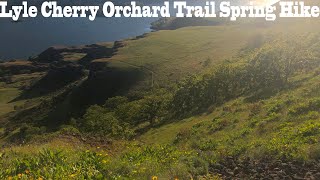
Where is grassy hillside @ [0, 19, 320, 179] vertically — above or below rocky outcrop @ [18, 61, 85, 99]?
above

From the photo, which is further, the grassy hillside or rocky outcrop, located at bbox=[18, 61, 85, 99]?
rocky outcrop, located at bbox=[18, 61, 85, 99]

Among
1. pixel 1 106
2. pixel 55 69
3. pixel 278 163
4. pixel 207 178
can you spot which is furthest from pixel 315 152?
pixel 55 69

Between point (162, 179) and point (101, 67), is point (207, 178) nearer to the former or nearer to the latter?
point (162, 179)

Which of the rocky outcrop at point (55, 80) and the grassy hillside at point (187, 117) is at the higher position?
the grassy hillside at point (187, 117)

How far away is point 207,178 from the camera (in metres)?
12.0

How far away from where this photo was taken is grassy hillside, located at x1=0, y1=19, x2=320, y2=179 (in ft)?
42.0

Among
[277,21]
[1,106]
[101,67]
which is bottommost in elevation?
[1,106]

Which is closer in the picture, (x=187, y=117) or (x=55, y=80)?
(x=187, y=117)

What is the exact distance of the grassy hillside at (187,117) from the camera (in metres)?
12.8

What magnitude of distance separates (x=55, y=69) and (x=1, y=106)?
5312 centimetres

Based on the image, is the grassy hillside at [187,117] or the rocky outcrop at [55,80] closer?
the grassy hillside at [187,117]

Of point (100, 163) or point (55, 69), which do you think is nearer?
point (100, 163)

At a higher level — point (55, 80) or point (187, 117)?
point (187, 117)

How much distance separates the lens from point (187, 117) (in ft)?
169
